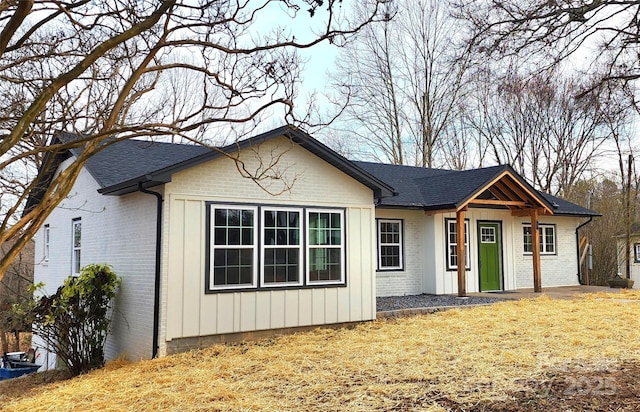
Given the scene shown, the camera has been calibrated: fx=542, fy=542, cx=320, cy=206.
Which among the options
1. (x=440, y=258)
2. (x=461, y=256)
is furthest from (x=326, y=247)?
(x=440, y=258)

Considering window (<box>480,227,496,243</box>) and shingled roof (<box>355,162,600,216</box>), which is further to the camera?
window (<box>480,227,496,243</box>)

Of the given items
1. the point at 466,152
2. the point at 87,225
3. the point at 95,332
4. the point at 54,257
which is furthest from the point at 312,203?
the point at 466,152

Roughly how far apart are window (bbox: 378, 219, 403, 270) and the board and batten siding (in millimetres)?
4111

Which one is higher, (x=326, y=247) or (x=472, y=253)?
(x=326, y=247)

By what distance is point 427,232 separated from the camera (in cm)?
1568

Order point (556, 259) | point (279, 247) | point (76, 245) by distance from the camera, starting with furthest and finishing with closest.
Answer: point (556, 259)
point (76, 245)
point (279, 247)

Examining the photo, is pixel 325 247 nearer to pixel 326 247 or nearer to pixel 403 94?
pixel 326 247

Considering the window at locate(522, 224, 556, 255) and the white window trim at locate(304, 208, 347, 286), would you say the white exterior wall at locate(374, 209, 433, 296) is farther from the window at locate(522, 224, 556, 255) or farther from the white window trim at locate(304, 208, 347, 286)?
the white window trim at locate(304, 208, 347, 286)

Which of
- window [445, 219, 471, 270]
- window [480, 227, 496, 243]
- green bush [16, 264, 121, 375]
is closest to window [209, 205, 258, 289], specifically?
green bush [16, 264, 121, 375]

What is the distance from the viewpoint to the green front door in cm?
1645

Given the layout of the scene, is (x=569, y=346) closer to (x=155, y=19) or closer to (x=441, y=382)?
(x=441, y=382)

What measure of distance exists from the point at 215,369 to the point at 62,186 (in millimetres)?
3348

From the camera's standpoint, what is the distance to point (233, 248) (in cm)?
938

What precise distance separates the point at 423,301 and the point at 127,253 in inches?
287
